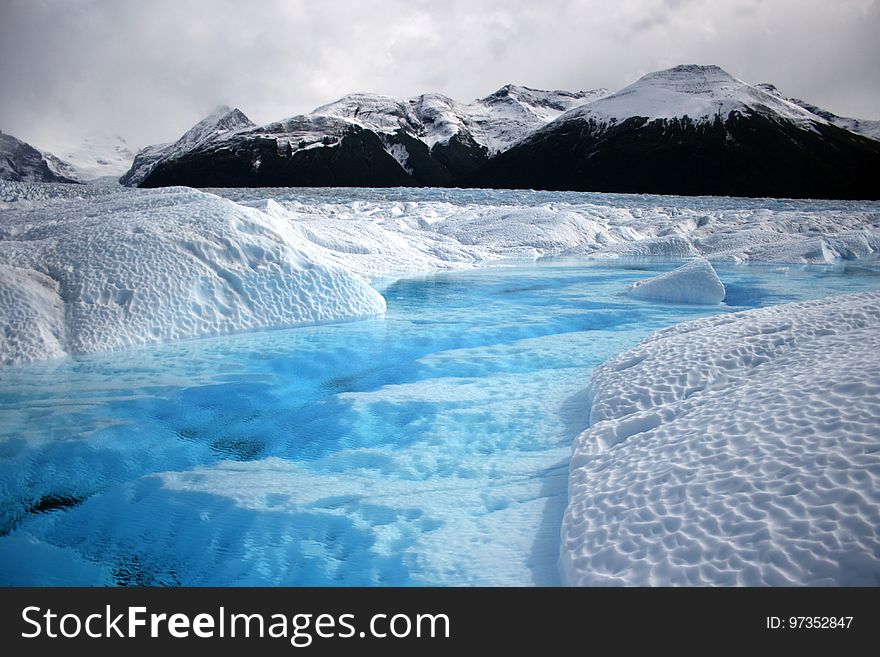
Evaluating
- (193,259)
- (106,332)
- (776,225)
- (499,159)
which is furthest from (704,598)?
(499,159)

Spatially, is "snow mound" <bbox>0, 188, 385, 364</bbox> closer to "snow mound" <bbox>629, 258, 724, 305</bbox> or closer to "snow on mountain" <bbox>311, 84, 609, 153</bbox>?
"snow mound" <bbox>629, 258, 724, 305</bbox>

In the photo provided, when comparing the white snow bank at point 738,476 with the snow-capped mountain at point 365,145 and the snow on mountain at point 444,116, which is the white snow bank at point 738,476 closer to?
the snow-capped mountain at point 365,145

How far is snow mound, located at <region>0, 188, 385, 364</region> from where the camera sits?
629cm

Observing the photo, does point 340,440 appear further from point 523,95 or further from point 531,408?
point 523,95

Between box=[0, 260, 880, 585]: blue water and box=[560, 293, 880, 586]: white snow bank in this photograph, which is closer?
box=[560, 293, 880, 586]: white snow bank

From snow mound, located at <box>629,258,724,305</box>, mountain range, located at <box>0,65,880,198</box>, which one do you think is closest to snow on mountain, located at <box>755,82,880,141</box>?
mountain range, located at <box>0,65,880,198</box>

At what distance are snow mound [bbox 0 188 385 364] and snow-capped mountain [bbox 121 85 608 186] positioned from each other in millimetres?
94324

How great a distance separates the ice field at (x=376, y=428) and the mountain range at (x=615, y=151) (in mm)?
87984

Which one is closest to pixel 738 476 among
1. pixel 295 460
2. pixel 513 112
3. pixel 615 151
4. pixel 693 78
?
pixel 295 460

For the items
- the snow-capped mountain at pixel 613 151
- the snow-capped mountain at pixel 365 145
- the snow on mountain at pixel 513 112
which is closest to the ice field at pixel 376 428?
the snow-capped mountain at pixel 613 151

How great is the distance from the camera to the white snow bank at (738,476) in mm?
2008

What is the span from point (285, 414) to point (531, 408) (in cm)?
207

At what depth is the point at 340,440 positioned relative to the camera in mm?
4312

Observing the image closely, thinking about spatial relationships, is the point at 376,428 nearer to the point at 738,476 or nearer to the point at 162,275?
the point at 738,476
